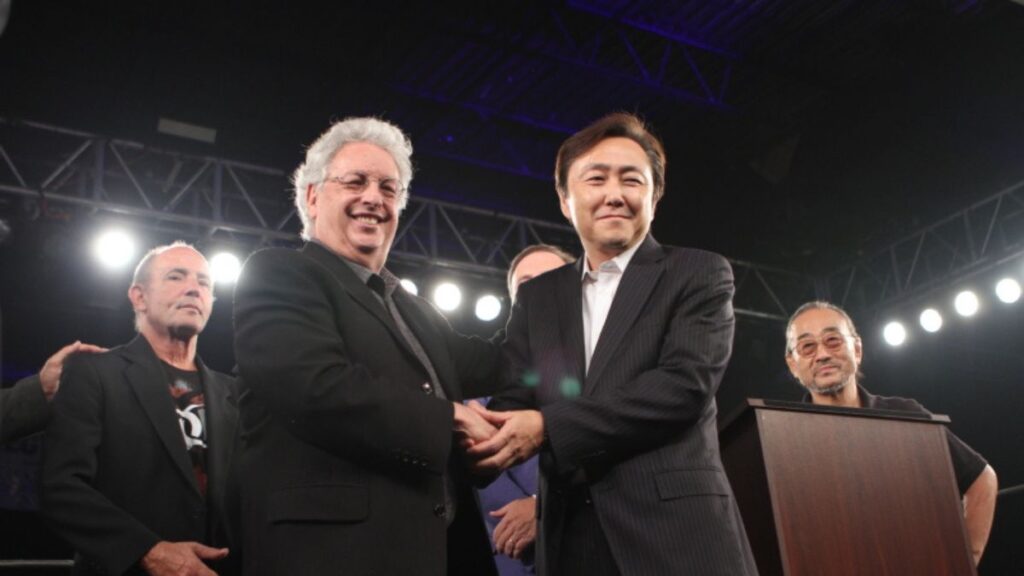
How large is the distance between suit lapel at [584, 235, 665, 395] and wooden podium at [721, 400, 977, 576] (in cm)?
61

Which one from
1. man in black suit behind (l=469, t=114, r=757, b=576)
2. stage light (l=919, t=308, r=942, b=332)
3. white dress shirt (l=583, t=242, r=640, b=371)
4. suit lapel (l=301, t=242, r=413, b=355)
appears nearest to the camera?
man in black suit behind (l=469, t=114, r=757, b=576)

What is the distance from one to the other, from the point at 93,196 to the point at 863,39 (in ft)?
17.3

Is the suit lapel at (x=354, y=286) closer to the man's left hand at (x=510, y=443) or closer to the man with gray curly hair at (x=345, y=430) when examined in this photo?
the man with gray curly hair at (x=345, y=430)

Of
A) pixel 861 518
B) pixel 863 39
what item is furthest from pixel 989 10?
pixel 861 518

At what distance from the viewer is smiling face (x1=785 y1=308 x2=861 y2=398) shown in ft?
13.0

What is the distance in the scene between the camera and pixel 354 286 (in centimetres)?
193

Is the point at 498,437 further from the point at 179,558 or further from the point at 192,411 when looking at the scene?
the point at 192,411

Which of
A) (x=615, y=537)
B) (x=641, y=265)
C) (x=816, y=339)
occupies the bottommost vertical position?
(x=615, y=537)

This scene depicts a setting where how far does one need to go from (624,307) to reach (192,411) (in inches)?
65.5

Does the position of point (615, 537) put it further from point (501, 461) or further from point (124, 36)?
point (124, 36)

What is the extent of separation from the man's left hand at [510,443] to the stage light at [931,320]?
7.05 meters

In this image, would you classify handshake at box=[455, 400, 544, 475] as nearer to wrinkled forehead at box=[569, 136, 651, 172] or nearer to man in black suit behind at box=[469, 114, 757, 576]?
man in black suit behind at box=[469, 114, 757, 576]

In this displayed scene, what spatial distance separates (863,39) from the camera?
261 inches

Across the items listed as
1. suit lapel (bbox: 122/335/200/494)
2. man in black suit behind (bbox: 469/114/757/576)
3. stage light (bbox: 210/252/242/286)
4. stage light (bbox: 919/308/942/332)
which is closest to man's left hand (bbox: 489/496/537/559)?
man in black suit behind (bbox: 469/114/757/576)
